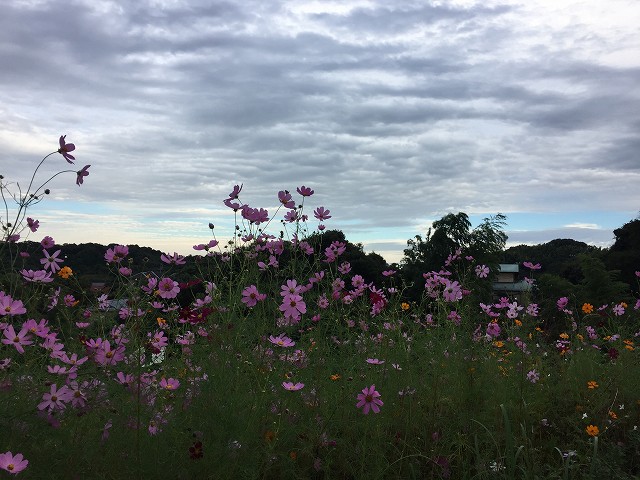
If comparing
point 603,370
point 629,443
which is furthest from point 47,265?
point 603,370

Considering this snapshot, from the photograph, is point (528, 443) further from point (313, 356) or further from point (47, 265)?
point (47, 265)

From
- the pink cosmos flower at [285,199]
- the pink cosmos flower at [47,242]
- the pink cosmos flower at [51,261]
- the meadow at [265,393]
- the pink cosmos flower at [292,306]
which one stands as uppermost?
the pink cosmos flower at [285,199]

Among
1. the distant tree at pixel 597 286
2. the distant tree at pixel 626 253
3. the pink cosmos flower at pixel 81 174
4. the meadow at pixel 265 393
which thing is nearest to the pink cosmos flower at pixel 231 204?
the meadow at pixel 265 393

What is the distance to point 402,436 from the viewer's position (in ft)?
11.7

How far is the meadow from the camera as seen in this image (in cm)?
251

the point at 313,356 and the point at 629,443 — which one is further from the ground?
the point at 313,356

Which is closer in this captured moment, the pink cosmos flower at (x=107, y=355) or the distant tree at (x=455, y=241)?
the pink cosmos flower at (x=107, y=355)

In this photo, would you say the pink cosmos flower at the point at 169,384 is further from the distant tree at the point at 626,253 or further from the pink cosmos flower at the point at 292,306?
the distant tree at the point at 626,253

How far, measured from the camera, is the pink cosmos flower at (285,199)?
3.81m

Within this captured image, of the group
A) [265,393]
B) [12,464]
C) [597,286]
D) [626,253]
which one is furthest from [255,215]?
[626,253]

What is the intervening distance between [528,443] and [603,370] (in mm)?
1833

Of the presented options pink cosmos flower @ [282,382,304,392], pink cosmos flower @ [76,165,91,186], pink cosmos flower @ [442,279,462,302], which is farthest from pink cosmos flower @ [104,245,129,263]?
pink cosmos flower @ [442,279,462,302]

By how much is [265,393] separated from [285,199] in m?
1.34

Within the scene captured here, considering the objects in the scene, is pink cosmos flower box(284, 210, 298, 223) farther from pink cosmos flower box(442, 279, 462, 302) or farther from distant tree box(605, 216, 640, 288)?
distant tree box(605, 216, 640, 288)
